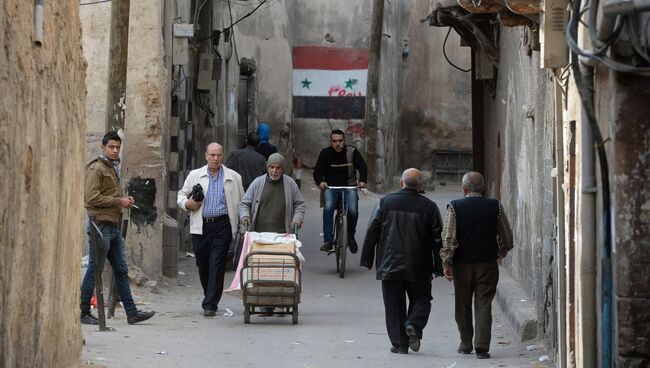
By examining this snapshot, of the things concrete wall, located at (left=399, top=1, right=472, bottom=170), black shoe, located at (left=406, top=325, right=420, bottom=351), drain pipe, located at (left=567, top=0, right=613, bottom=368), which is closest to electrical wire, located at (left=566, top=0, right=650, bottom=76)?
drain pipe, located at (left=567, top=0, right=613, bottom=368)

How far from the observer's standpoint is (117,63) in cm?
1405

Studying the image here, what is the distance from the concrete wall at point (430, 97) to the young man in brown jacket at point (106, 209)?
22.5 m

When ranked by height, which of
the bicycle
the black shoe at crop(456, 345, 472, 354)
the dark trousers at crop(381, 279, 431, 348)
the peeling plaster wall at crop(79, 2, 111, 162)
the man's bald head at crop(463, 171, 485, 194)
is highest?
the peeling plaster wall at crop(79, 2, 111, 162)

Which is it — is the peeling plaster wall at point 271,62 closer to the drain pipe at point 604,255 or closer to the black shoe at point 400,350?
the black shoe at point 400,350

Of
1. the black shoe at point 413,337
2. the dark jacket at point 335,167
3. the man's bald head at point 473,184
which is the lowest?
the black shoe at point 413,337

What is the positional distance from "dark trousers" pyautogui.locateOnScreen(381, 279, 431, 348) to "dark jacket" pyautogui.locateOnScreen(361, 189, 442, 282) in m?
0.12

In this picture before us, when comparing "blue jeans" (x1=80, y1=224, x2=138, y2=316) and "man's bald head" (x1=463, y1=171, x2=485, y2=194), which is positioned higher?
"man's bald head" (x1=463, y1=171, x2=485, y2=194)

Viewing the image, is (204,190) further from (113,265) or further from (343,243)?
(343,243)

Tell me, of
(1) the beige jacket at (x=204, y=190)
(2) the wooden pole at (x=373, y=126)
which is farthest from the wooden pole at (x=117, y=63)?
(2) the wooden pole at (x=373, y=126)

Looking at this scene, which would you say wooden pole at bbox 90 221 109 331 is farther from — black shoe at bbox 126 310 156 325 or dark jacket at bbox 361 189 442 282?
dark jacket at bbox 361 189 442 282

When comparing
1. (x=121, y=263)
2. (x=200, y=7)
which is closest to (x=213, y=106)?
(x=200, y=7)

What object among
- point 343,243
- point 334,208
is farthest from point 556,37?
point 334,208

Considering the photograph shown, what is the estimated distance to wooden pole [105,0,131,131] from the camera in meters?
13.9

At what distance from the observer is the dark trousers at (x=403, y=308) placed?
1155 cm
